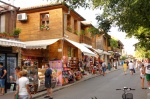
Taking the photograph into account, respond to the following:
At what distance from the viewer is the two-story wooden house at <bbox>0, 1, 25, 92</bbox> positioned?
14639 millimetres

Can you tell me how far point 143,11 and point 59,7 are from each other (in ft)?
47.7

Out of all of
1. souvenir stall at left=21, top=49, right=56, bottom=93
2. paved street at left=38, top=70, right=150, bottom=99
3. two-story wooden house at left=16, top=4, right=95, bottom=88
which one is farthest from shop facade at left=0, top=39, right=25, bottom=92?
two-story wooden house at left=16, top=4, right=95, bottom=88

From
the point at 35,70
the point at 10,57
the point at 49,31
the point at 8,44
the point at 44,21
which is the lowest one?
the point at 35,70

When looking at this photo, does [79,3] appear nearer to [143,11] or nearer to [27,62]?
[143,11]

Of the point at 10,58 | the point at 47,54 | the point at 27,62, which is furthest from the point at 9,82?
the point at 47,54

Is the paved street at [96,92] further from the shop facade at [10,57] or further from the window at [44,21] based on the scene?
the window at [44,21]

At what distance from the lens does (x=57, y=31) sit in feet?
74.1

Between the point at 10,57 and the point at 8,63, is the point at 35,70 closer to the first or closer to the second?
the point at 8,63

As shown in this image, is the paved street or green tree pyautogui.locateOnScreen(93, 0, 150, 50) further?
the paved street

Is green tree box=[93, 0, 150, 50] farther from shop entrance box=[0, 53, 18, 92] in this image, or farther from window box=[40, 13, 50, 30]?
window box=[40, 13, 50, 30]

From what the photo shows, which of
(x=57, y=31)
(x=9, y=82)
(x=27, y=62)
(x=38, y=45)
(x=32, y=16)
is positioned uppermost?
(x=32, y=16)

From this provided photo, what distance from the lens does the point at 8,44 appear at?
13891 millimetres

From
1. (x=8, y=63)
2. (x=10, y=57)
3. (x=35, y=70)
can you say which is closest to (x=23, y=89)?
(x=35, y=70)

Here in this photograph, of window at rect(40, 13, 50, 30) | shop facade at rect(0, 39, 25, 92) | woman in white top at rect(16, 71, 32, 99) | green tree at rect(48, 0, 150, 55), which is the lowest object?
woman in white top at rect(16, 71, 32, 99)
